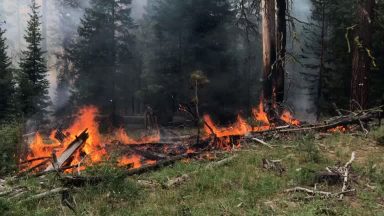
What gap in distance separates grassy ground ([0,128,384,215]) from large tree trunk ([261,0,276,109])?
5811 millimetres

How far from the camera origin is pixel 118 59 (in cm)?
3975

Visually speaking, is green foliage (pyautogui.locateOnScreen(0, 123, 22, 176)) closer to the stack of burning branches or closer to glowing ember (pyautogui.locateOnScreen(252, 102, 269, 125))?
the stack of burning branches

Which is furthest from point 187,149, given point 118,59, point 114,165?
point 118,59

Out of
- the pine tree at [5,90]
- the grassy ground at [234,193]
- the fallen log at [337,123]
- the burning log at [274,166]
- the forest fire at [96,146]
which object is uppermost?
the pine tree at [5,90]

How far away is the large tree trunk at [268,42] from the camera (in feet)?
46.0

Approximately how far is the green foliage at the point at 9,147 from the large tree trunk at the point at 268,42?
8704 mm

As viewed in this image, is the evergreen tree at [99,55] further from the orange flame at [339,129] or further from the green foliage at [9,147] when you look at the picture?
the orange flame at [339,129]

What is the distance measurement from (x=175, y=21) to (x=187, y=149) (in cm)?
2603

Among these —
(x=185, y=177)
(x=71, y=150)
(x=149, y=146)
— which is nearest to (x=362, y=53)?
(x=149, y=146)

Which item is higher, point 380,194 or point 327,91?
point 327,91

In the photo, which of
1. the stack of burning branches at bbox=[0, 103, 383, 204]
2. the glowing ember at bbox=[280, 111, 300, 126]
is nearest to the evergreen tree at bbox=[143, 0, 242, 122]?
the glowing ember at bbox=[280, 111, 300, 126]

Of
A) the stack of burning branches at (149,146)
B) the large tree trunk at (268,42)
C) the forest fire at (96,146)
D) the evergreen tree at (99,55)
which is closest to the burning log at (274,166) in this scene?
the stack of burning branches at (149,146)

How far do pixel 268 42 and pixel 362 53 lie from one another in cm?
329

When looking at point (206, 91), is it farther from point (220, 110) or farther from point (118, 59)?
point (118, 59)
